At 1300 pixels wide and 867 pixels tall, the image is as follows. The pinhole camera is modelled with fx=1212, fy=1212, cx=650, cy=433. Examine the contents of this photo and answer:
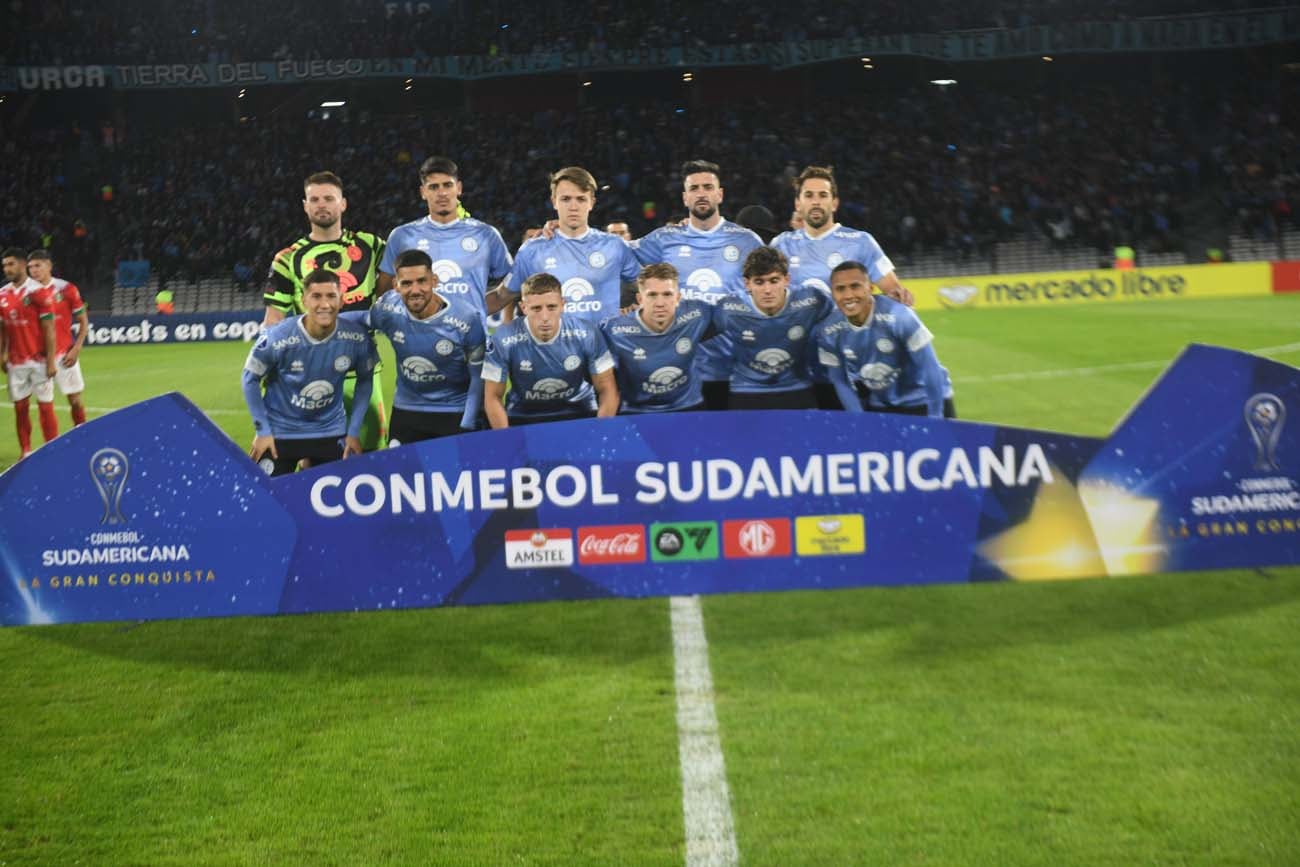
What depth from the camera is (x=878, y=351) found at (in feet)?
20.8

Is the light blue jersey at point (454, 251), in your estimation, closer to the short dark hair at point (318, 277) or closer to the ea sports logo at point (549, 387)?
the short dark hair at point (318, 277)

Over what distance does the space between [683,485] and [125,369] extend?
1646cm

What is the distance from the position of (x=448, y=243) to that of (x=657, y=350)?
5.92 ft

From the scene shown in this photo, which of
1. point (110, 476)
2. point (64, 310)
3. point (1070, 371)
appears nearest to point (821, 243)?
point (110, 476)

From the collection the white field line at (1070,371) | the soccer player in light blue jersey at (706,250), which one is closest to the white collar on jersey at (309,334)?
the soccer player in light blue jersey at (706,250)

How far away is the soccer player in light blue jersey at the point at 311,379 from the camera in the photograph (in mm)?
6238

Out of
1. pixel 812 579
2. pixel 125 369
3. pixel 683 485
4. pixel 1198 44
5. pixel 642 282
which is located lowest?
pixel 125 369

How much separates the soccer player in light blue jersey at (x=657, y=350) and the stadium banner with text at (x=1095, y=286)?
20.1 metres

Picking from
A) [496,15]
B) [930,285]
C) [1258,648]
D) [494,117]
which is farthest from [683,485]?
[496,15]

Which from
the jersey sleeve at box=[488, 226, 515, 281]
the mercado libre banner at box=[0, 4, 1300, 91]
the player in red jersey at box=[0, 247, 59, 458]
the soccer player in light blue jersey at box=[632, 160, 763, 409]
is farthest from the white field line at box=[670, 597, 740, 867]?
the mercado libre banner at box=[0, 4, 1300, 91]

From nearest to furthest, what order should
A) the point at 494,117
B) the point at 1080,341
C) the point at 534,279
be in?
the point at 534,279, the point at 1080,341, the point at 494,117

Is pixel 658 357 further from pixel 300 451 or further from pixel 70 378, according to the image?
pixel 70 378

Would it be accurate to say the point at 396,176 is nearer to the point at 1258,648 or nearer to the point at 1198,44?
the point at 1198,44

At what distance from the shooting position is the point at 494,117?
116ft
